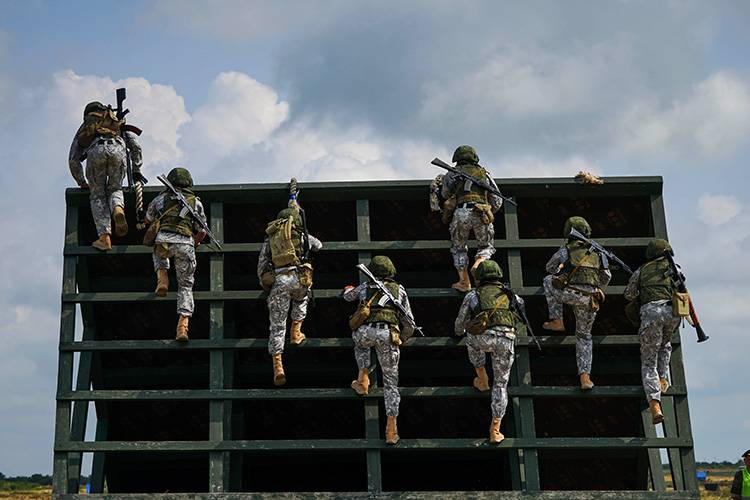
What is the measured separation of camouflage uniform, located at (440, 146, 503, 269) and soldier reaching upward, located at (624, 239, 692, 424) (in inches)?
67.8

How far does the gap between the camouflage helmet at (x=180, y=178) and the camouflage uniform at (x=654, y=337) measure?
521cm

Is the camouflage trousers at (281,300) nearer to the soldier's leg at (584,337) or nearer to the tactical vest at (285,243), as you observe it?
the tactical vest at (285,243)

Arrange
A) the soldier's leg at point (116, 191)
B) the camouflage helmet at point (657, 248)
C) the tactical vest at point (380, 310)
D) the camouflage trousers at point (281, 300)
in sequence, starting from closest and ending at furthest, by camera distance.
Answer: the tactical vest at point (380, 310), the camouflage trousers at point (281, 300), the camouflage helmet at point (657, 248), the soldier's leg at point (116, 191)

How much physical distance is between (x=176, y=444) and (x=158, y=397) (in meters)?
0.58

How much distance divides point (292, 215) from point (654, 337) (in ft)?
13.9

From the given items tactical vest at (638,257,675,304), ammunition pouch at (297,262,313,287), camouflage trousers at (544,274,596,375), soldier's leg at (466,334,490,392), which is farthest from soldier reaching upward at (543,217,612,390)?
ammunition pouch at (297,262,313,287)

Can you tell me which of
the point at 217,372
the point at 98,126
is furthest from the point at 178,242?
the point at 98,126

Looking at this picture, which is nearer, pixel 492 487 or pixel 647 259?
pixel 647 259

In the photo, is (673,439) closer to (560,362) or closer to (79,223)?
(560,362)

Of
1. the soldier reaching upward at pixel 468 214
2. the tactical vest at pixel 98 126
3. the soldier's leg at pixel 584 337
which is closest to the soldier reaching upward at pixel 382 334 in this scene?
the soldier reaching upward at pixel 468 214

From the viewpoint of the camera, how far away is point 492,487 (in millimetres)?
13328

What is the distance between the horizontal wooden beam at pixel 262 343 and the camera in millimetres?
11086

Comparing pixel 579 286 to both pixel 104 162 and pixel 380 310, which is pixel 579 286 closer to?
pixel 380 310

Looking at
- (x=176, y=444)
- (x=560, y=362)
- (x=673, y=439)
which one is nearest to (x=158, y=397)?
(x=176, y=444)
